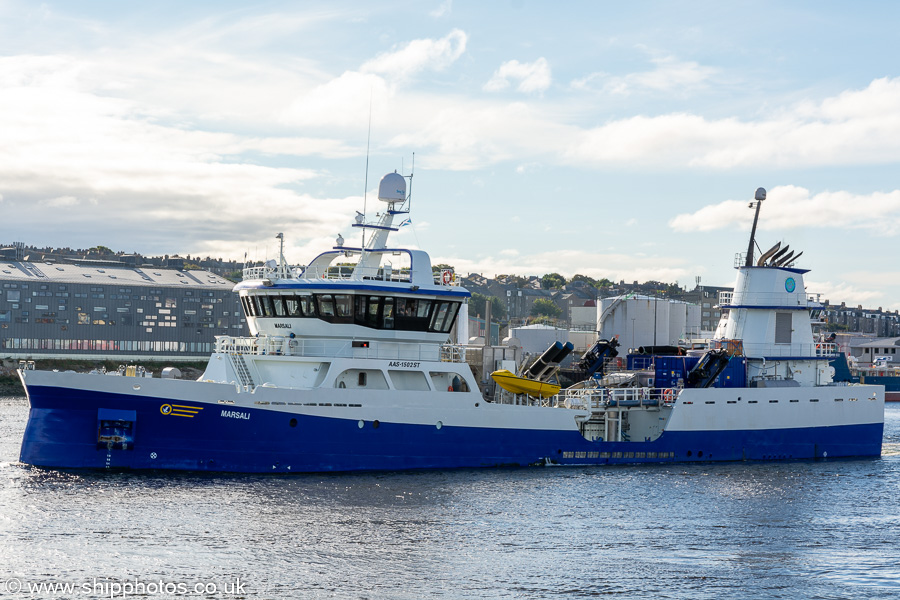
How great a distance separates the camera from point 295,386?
30.9 meters

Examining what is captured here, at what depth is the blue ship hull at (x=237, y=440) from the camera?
1119 inches

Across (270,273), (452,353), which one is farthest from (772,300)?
(270,273)

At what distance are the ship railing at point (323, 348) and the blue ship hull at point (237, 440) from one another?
244 centimetres

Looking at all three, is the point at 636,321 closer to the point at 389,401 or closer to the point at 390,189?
the point at 390,189

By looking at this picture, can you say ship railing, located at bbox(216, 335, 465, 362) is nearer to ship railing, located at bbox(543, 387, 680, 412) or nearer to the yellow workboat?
the yellow workboat

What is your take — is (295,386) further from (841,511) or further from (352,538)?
(841,511)

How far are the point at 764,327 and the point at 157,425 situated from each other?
2495 centimetres

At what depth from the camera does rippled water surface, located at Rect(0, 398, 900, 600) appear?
1980 cm

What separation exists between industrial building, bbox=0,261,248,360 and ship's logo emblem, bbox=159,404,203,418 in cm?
5552

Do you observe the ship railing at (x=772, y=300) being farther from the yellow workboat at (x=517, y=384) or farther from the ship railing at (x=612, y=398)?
the yellow workboat at (x=517, y=384)

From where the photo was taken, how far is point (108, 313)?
271 ft

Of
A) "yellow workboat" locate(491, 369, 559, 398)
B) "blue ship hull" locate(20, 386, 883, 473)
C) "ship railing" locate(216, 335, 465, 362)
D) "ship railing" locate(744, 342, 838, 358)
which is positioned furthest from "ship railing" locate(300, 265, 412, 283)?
"ship railing" locate(744, 342, 838, 358)

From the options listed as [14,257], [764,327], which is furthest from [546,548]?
[14,257]

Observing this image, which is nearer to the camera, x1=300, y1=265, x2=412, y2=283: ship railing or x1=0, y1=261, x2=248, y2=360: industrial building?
x1=300, y1=265, x2=412, y2=283: ship railing
